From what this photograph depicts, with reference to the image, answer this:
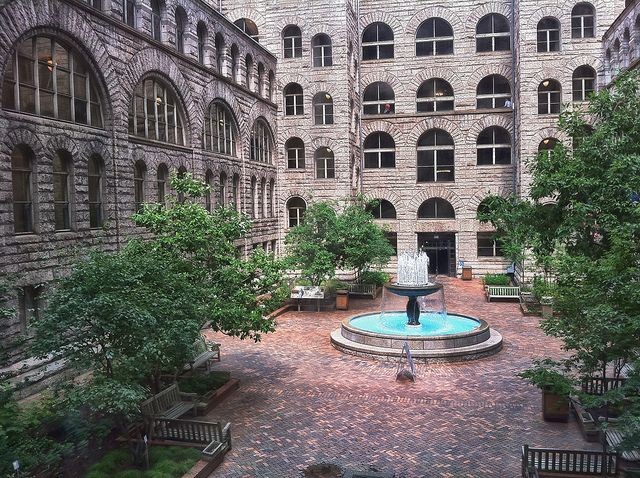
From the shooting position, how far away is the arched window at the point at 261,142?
34.6m

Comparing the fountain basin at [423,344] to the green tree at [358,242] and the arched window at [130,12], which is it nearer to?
the green tree at [358,242]

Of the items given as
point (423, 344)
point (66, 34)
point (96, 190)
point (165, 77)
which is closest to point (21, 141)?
Answer: point (96, 190)

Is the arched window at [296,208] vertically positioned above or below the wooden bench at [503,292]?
above

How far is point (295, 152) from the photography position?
127 feet

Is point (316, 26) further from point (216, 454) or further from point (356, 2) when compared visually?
point (216, 454)

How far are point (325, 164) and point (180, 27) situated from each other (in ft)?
49.8

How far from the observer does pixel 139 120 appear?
22281 millimetres

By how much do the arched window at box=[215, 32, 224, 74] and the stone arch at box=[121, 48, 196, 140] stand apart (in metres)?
4.21

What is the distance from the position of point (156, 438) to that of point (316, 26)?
31.1m

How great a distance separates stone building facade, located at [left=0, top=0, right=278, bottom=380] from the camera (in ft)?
52.8

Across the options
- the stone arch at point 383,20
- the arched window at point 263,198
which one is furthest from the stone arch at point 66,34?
the stone arch at point 383,20

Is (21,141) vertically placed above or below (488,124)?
below

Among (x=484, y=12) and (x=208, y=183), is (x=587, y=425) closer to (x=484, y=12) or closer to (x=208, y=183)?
(x=208, y=183)

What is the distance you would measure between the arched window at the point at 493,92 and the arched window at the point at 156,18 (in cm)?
2361
